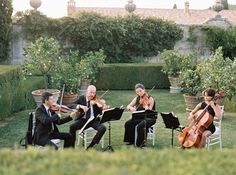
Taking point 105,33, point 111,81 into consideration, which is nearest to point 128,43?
point 105,33

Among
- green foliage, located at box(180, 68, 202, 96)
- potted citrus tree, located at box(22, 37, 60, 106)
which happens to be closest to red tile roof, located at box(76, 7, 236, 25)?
potted citrus tree, located at box(22, 37, 60, 106)

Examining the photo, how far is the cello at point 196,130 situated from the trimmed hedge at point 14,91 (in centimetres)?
475

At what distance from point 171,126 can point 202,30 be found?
44.1 ft

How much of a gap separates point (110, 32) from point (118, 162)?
15749mm

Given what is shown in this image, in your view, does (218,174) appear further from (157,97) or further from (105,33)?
(105,33)

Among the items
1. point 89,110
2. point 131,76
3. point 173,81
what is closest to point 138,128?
point 89,110

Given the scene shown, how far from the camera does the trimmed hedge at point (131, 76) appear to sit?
1738 cm

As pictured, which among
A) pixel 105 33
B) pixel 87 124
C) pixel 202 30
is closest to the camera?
pixel 87 124

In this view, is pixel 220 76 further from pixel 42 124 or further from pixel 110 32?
pixel 110 32

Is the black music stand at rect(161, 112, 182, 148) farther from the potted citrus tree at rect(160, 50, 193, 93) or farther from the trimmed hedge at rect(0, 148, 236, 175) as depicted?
the potted citrus tree at rect(160, 50, 193, 93)

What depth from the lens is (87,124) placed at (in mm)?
8234

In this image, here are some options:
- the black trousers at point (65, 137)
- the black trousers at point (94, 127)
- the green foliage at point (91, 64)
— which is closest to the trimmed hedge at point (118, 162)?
the black trousers at point (65, 137)

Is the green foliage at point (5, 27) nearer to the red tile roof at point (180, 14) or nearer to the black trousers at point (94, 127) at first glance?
the black trousers at point (94, 127)

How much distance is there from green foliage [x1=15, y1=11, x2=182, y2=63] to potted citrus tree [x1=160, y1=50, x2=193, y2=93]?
10.4 ft
